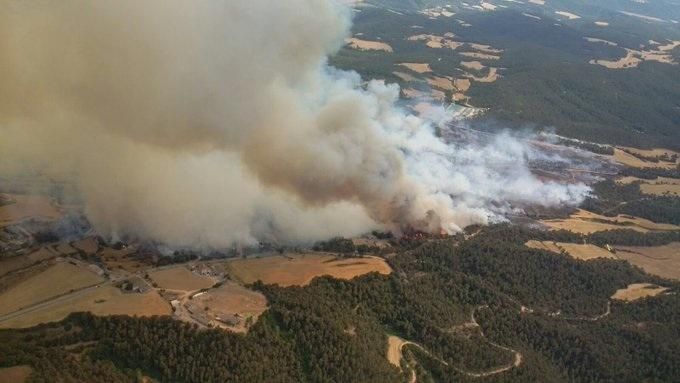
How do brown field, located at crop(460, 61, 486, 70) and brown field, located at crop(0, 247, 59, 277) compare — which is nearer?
brown field, located at crop(0, 247, 59, 277)

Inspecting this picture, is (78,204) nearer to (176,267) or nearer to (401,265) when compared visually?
(176,267)

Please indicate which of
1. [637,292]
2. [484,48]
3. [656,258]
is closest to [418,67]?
[484,48]

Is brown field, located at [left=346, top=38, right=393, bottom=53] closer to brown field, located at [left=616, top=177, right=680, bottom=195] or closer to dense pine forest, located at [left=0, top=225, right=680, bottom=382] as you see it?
brown field, located at [left=616, top=177, right=680, bottom=195]

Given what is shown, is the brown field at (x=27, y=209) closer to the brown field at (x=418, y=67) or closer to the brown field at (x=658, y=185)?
the brown field at (x=658, y=185)

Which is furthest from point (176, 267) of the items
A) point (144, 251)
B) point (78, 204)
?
point (78, 204)

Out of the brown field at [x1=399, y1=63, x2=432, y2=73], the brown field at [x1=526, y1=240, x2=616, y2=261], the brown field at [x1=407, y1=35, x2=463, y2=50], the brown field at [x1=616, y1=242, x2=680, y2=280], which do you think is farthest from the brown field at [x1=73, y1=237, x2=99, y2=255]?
the brown field at [x1=407, y1=35, x2=463, y2=50]

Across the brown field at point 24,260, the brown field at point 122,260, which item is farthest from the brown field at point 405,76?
the brown field at point 24,260
